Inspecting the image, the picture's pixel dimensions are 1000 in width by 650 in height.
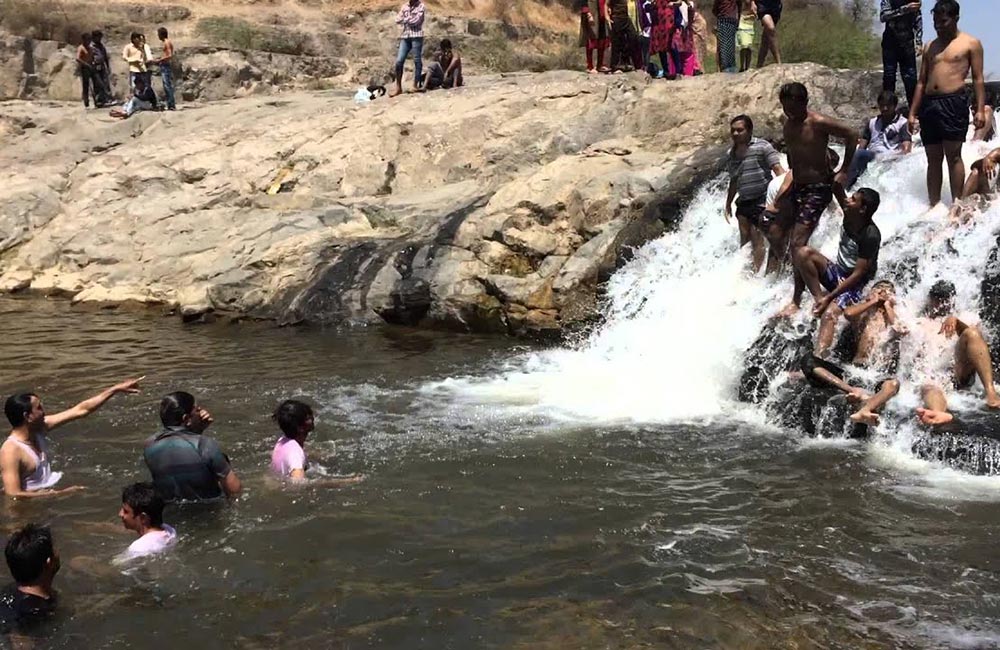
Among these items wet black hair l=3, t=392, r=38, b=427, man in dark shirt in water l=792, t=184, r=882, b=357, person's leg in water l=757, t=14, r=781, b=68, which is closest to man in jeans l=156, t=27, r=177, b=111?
person's leg in water l=757, t=14, r=781, b=68

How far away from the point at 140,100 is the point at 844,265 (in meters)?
13.7

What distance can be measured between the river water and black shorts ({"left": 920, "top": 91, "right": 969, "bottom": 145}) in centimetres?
78

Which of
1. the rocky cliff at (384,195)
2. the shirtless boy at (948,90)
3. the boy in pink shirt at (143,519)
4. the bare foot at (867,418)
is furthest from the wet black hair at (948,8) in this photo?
the boy in pink shirt at (143,519)

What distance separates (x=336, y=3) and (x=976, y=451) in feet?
70.8

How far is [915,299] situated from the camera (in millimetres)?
7902

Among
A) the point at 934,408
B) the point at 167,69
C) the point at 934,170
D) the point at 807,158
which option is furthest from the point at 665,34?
the point at 934,408

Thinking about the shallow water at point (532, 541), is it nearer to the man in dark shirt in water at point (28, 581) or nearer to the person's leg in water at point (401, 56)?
the man in dark shirt in water at point (28, 581)

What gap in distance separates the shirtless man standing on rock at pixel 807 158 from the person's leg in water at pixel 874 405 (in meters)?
1.56

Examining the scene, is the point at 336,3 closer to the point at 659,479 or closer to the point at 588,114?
the point at 588,114

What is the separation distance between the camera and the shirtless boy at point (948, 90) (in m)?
7.76

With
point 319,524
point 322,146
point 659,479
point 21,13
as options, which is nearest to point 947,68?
point 659,479

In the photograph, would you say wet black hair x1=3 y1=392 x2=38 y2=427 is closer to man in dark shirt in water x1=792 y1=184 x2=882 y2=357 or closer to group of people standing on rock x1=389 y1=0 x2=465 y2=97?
man in dark shirt in water x1=792 y1=184 x2=882 y2=357

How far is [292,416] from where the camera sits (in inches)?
227

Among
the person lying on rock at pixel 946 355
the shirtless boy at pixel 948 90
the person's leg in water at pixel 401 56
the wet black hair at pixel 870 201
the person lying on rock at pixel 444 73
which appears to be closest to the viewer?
the person lying on rock at pixel 946 355
